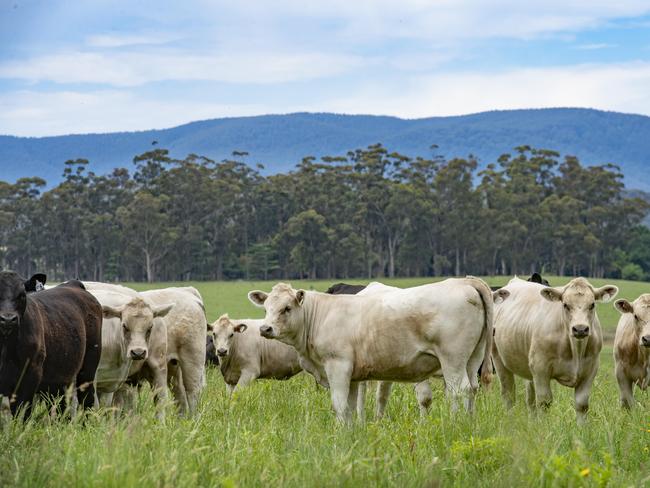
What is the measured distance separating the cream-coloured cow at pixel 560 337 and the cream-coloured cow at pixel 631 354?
0.77 m

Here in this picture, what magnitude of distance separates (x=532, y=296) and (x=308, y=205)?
289 feet

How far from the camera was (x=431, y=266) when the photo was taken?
102 meters

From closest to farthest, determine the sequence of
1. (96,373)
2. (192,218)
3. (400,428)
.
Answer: (400,428) → (96,373) → (192,218)

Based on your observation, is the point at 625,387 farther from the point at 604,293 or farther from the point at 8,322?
the point at 8,322

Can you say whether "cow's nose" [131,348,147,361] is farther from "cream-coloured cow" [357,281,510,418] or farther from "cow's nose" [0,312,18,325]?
"cream-coloured cow" [357,281,510,418]

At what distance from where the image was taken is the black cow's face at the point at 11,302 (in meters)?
9.00

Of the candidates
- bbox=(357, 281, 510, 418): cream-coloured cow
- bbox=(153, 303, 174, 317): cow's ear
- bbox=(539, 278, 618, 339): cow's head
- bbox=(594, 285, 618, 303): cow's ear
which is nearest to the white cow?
bbox=(153, 303, 174, 317): cow's ear

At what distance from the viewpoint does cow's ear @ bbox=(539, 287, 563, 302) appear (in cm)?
1124

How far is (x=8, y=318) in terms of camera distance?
898cm

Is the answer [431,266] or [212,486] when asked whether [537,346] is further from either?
[431,266]

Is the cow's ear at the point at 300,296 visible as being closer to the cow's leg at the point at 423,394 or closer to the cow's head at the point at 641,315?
the cow's leg at the point at 423,394

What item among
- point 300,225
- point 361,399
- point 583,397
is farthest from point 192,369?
point 300,225

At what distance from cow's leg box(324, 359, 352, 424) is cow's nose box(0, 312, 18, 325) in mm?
3582

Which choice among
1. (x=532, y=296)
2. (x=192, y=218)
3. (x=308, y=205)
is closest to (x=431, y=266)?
(x=308, y=205)
